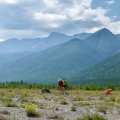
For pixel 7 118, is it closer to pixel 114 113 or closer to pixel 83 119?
pixel 83 119

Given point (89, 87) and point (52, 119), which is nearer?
point (52, 119)

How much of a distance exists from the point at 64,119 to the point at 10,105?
7.24 m

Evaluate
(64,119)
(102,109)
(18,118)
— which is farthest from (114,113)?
(18,118)

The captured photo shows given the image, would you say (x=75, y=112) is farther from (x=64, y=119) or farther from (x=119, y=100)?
(x=119, y=100)

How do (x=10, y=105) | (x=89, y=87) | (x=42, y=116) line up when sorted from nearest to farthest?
(x=42, y=116) < (x=10, y=105) < (x=89, y=87)

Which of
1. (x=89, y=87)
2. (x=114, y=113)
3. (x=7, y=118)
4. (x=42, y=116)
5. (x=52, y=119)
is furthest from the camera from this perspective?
(x=89, y=87)

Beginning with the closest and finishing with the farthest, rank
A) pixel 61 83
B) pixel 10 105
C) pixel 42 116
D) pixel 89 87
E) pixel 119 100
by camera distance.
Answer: pixel 42 116, pixel 10 105, pixel 119 100, pixel 61 83, pixel 89 87

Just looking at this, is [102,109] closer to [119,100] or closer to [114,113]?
[114,113]

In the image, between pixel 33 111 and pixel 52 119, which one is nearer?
pixel 52 119

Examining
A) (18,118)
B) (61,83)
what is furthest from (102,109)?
(61,83)

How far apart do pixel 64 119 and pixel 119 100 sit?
1491 centimetres

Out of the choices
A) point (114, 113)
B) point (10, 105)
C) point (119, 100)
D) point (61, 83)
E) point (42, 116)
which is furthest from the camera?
point (61, 83)

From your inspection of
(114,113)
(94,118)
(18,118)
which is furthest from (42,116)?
(114,113)

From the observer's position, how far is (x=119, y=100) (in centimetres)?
3388
